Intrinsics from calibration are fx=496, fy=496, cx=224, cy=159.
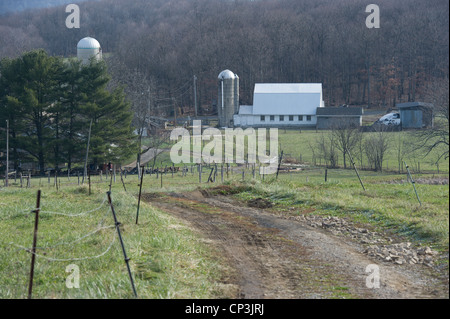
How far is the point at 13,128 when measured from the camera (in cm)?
3794

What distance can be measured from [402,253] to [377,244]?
3.30 ft

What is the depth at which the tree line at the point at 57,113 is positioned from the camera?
37906 millimetres

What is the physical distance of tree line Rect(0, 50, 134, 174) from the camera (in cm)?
3791

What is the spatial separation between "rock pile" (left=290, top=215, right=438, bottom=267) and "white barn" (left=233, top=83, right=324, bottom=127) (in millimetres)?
53883

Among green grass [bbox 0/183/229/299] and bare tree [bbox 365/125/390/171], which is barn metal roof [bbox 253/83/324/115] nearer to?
bare tree [bbox 365/125/390/171]

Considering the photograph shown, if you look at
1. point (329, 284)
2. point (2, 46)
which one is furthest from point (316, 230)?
point (2, 46)

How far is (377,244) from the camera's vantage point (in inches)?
441

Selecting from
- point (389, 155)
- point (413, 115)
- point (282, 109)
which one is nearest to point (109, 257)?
point (389, 155)

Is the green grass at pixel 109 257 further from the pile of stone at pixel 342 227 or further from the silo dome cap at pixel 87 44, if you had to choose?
the silo dome cap at pixel 87 44

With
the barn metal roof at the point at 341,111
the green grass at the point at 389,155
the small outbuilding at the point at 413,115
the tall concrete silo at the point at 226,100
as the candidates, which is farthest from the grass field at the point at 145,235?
the tall concrete silo at the point at 226,100

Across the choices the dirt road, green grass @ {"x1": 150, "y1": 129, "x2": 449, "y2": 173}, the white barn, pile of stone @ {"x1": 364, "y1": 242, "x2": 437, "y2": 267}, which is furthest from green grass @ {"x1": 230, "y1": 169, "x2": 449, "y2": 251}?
the white barn

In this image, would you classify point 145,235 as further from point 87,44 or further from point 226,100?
point 226,100
